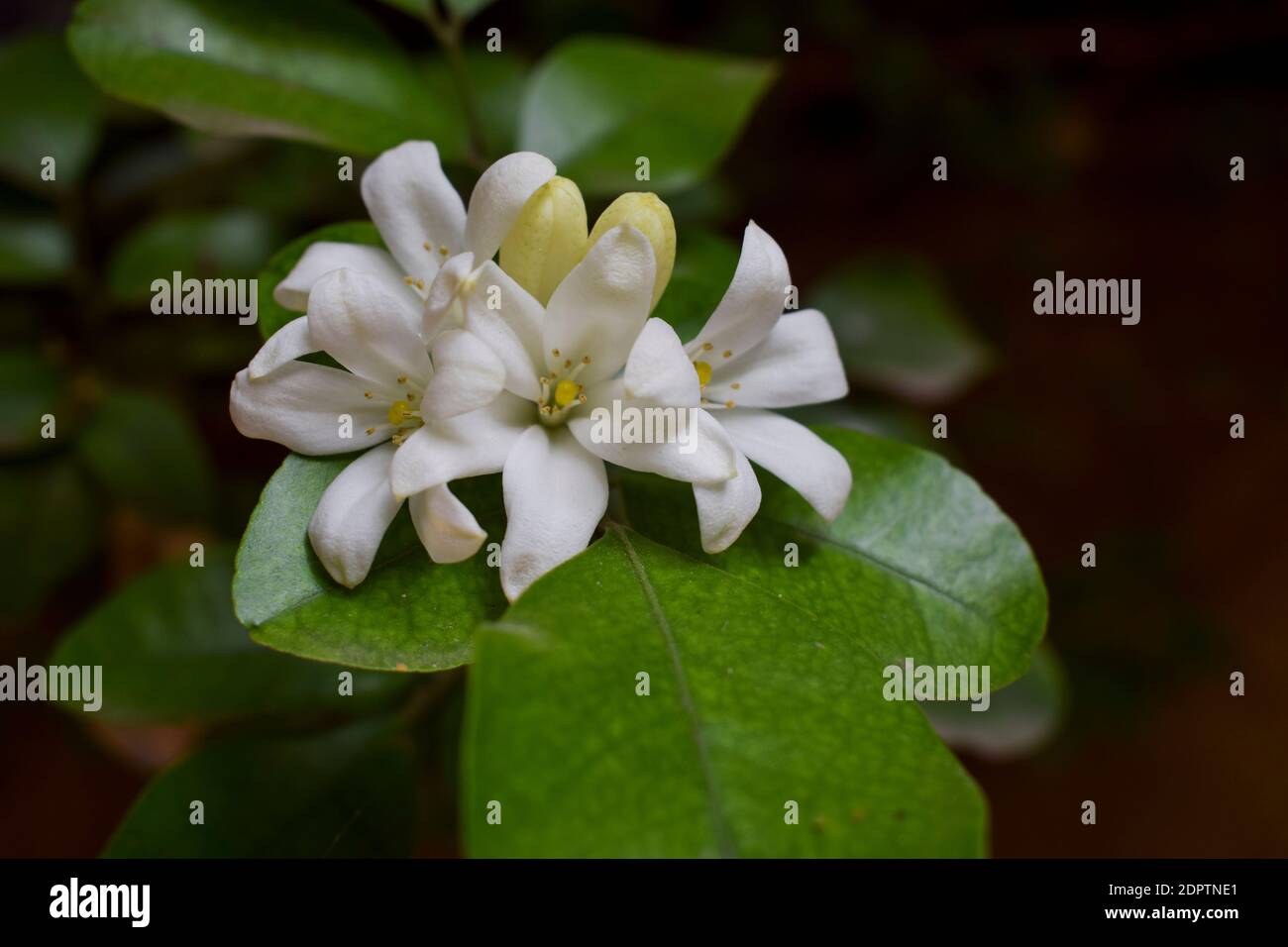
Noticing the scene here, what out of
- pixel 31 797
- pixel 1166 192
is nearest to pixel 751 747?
pixel 31 797

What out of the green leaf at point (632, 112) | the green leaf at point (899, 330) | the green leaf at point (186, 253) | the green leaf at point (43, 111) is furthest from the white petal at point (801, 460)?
the green leaf at point (43, 111)

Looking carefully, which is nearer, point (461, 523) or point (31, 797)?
point (461, 523)

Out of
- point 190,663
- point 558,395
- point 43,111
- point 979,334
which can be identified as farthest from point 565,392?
point 979,334

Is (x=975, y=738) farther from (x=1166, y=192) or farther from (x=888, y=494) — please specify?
(x=1166, y=192)

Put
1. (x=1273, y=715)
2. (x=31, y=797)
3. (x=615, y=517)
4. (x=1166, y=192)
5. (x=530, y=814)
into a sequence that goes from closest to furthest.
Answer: (x=530, y=814) → (x=615, y=517) → (x=31, y=797) → (x=1273, y=715) → (x=1166, y=192)

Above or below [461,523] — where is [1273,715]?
below

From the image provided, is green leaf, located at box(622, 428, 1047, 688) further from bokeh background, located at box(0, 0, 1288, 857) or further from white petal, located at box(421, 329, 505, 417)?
bokeh background, located at box(0, 0, 1288, 857)

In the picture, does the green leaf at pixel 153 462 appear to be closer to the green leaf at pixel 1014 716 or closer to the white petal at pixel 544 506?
the white petal at pixel 544 506

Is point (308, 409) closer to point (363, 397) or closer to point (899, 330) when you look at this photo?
point (363, 397)
